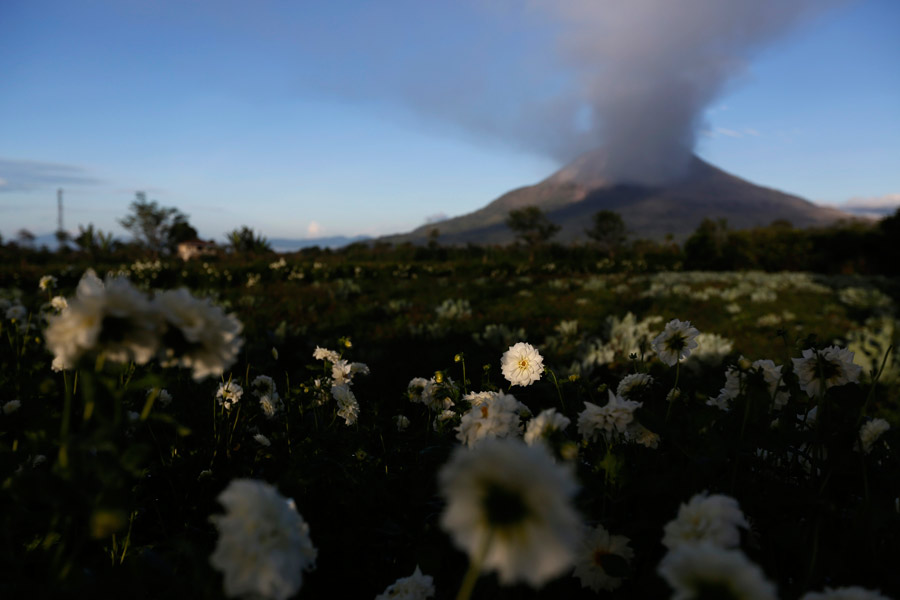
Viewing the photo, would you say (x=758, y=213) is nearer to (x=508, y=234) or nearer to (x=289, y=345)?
(x=508, y=234)

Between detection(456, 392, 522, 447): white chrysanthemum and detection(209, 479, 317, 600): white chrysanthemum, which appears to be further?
detection(456, 392, 522, 447): white chrysanthemum

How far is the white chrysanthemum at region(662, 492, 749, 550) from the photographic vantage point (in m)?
0.93

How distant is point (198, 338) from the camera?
0.88 meters

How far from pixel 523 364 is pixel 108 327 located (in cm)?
153

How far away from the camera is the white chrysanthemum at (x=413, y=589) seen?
49.3 inches

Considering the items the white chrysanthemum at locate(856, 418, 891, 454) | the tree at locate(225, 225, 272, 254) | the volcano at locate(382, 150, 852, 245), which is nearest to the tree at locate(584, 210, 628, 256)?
the tree at locate(225, 225, 272, 254)

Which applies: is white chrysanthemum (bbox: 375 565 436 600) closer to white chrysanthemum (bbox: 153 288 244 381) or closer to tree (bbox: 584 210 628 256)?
white chrysanthemum (bbox: 153 288 244 381)

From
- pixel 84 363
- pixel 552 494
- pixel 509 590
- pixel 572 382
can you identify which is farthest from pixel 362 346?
pixel 552 494

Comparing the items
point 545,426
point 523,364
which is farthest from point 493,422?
point 523,364

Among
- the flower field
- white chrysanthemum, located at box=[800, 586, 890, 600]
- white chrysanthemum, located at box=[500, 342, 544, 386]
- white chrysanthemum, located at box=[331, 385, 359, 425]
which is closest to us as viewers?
the flower field

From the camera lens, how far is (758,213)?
5674 inches

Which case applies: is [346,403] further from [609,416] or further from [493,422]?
[609,416]

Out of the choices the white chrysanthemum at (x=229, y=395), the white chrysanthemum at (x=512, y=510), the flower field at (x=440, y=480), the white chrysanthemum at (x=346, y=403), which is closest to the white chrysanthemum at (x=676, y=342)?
the flower field at (x=440, y=480)

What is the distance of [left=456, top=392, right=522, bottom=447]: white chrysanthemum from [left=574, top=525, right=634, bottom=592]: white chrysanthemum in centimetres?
37
